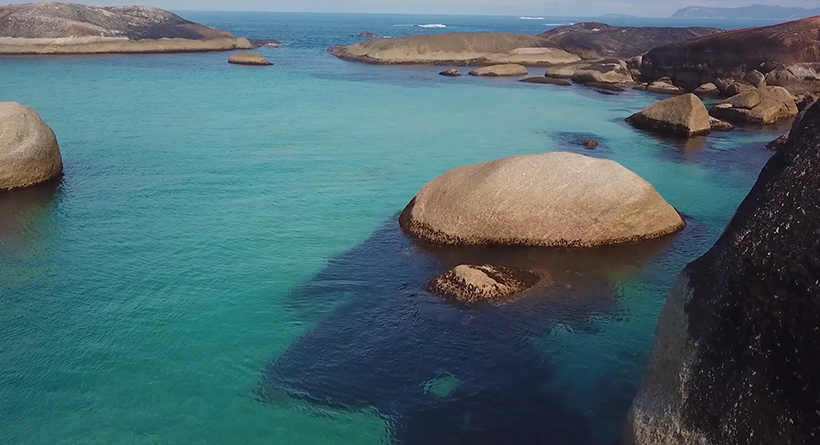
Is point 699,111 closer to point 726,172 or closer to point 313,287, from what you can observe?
point 726,172

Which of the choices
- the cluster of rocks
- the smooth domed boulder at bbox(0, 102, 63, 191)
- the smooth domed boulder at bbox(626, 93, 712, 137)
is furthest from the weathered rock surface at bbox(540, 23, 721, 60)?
the smooth domed boulder at bbox(0, 102, 63, 191)

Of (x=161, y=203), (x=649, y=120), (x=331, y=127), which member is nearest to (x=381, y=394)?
(x=161, y=203)

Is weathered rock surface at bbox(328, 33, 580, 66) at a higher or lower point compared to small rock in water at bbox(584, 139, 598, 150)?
higher

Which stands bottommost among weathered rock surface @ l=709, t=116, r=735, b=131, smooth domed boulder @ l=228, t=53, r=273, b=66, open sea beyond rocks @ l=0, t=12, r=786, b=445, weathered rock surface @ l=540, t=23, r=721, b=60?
open sea beyond rocks @ l=0, t=12, r=786, b=445

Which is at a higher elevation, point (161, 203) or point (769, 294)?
point (769, 294)

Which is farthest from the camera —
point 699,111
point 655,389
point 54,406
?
point 699,111

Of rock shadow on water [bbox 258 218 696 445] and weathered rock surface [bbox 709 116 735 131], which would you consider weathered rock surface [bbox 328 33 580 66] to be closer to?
weathered rock surface [bbox 709 116 735 131]
